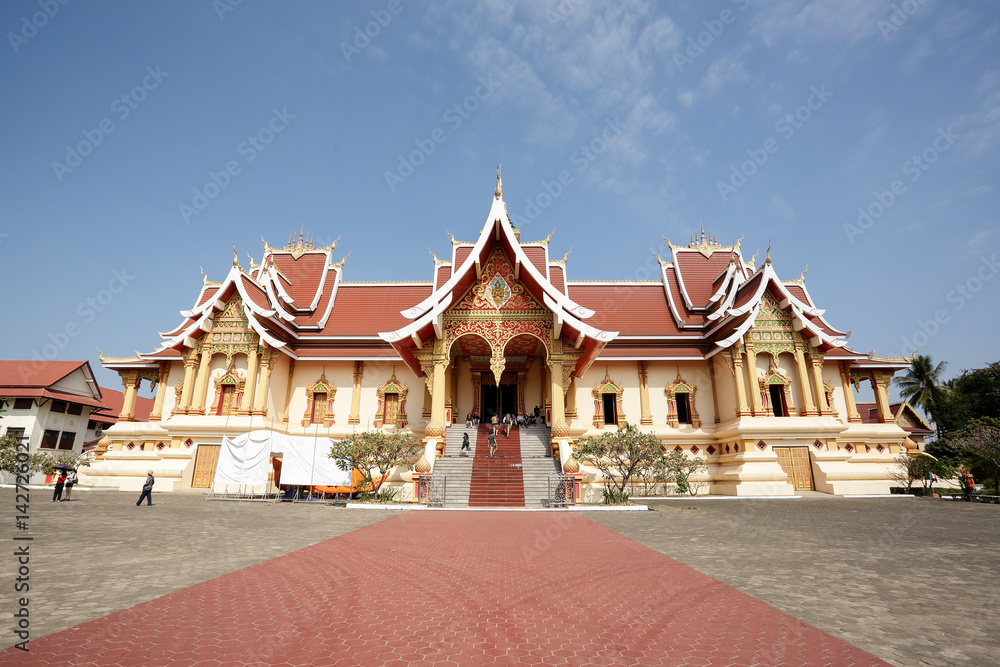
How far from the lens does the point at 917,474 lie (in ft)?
53.5

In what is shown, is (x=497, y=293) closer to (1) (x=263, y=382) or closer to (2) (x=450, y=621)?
(1) (x=263, y=382)

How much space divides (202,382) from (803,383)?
22.1 metres

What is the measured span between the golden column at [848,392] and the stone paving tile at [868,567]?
26.5 ft

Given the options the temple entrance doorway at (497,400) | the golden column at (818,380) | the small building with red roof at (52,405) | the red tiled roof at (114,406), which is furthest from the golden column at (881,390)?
the red tiled roof at (114,406)

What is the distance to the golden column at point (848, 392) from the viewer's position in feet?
61.9

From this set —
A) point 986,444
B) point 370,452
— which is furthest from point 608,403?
point 986,444

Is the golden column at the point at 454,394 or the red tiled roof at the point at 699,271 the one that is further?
the red tiled roof at the point at 699,271

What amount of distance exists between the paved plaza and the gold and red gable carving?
31.4ft

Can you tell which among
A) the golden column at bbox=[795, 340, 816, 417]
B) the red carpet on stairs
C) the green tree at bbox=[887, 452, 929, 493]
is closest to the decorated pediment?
the red carpet on stairs

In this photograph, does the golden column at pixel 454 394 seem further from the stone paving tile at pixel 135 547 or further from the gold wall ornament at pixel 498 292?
the stone paving tile at pixel 135 547

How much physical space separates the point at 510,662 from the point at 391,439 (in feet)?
39.3

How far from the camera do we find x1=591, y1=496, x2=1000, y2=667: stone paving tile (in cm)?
331

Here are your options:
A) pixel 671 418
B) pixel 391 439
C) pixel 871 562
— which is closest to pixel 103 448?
pixel 391 439

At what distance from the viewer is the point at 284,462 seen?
47.2 ft
